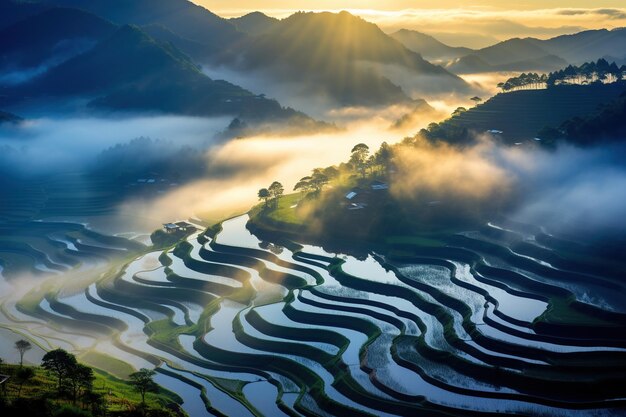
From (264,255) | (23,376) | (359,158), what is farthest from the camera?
(359,158)

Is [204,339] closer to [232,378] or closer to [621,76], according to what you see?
[232,378]

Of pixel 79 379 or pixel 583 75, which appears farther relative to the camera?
pixel 583 75

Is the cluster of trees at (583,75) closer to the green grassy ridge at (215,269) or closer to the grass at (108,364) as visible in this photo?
the green grassy ridge at (215,269)

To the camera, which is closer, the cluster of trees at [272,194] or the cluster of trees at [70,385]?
the cluster of trees at [70,385]

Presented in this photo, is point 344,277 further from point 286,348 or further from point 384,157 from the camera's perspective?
point 384,157

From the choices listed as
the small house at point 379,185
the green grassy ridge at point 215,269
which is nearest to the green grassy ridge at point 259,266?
the green grassy ridge at point 215,269

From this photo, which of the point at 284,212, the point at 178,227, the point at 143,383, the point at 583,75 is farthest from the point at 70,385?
the point at 583,75
